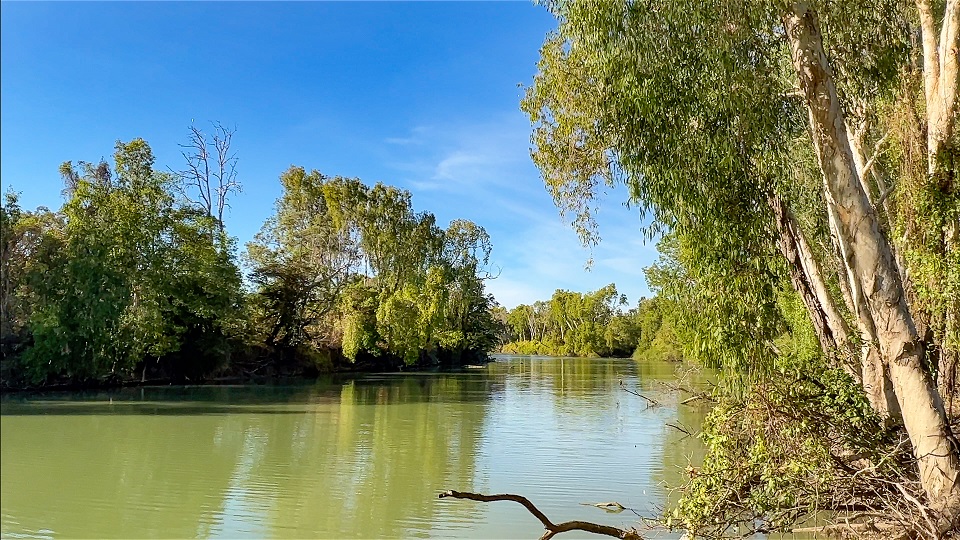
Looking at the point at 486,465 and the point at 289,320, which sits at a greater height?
the point at 289,320

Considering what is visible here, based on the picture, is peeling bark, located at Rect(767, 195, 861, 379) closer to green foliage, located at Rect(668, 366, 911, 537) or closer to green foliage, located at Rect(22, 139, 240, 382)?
green foliage, located at Rect(668, 366, 911, 537)

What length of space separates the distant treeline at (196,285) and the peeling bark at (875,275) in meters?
21.8

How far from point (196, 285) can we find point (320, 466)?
1853 centimetres

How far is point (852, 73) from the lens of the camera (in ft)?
21.6

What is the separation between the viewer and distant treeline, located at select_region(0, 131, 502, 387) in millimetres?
21375

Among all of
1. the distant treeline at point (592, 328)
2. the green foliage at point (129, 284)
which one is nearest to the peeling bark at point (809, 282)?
the green foliage at point (129, 284)

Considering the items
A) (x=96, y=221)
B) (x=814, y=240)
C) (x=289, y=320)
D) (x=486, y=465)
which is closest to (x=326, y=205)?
(x=289, y=320)

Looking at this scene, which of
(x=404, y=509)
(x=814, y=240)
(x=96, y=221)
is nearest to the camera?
(x=404, y=509)

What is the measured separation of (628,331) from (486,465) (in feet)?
202

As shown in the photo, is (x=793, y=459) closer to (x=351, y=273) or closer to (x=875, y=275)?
(x=875, y=275)

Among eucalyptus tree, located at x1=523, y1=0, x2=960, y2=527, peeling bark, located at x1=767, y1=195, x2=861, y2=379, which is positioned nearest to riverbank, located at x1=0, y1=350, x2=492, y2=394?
eucalyptus tree, located at x1=523, y1=0, x2=960, y2=527

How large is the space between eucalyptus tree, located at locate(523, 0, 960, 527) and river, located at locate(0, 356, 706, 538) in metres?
2.33

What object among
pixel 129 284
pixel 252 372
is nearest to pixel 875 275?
pixel 129 284

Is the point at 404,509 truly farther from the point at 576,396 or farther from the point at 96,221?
the point at 96,221
